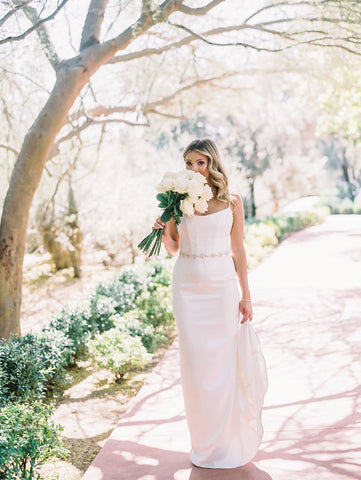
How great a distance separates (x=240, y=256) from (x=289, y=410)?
1474 mm

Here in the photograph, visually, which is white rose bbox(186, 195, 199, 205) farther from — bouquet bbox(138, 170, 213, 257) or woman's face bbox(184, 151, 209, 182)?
woman's face bbox(184, 151, 209, 182)

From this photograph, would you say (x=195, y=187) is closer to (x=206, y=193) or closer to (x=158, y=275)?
(x=206, y=193)

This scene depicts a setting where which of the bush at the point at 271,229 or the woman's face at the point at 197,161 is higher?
the woman's face at the point at 197,161

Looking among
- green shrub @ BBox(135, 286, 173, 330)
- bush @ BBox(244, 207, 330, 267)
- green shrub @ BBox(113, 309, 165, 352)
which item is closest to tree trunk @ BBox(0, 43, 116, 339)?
green shrub @ BBox(113, 309, 165, 352)

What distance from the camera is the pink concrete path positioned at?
3.03 m

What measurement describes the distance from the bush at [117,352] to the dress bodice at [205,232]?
228 centimetres

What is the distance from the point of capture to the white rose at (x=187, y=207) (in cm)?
296

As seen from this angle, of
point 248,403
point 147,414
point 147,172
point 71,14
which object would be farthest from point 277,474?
point 147,172

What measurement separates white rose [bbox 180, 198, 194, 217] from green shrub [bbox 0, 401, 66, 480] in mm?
1618

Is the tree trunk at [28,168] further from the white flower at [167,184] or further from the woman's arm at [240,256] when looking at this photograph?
the woman's arm at [240,256]

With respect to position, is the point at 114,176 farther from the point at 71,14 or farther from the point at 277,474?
the point at 277,474

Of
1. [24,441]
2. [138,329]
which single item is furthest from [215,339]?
[138,329]

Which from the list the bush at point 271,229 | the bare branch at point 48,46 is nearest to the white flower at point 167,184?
the bare branch at point 48,46

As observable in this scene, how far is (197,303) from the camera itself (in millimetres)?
3146
